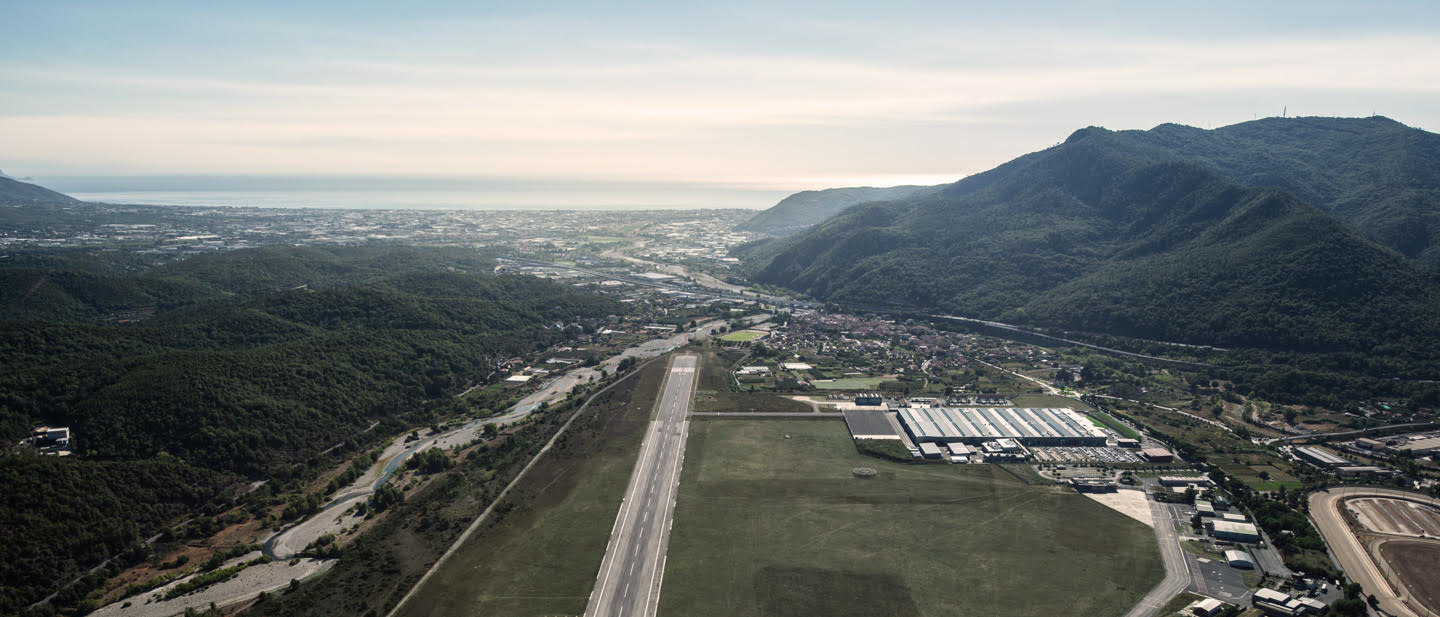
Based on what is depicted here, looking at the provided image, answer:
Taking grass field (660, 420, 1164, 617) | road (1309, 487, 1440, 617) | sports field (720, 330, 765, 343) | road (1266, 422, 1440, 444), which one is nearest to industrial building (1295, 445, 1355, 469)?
road (1266, 422, 1440, 444)

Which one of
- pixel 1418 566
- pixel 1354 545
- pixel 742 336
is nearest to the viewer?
pixel 1418 566

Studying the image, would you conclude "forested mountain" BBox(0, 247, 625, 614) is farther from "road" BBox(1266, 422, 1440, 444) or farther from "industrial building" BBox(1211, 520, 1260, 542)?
"road" BBox(1266, 422, 1440, 444)

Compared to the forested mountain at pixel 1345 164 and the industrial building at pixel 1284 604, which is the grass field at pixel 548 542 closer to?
the industrial building at pixel 1284 604

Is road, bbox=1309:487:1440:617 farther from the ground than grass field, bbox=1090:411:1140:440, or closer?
closer

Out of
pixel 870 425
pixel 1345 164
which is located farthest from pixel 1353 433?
pixel 1345 164

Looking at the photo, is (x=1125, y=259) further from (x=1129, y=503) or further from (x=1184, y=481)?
(x=1129, y=503)

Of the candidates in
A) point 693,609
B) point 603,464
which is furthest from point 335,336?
point 693,609
